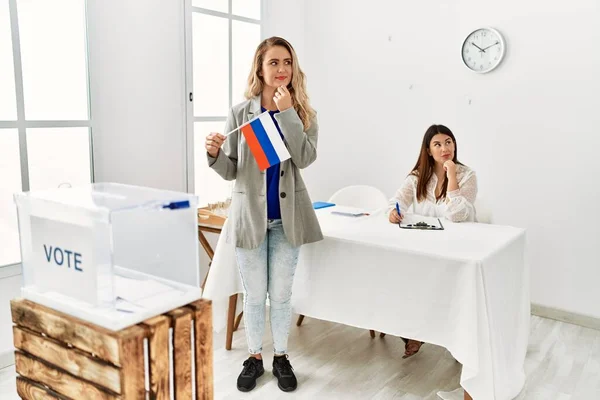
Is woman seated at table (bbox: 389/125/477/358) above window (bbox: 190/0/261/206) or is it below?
below

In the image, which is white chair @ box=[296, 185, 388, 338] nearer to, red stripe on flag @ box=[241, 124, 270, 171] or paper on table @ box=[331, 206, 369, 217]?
paper on table @ box=[331, 206, 369, 217]

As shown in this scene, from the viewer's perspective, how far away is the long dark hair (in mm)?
2953

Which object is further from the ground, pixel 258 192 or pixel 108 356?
pixel 258 192

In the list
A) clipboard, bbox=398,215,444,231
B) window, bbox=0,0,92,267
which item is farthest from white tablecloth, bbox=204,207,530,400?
window, bbox=0,0,92,267

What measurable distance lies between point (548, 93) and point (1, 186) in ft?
10.1

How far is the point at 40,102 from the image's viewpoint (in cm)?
289

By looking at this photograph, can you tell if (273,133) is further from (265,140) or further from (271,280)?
(271,280)

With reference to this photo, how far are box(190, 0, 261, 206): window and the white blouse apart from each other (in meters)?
1.42

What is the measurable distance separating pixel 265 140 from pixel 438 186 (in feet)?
3.65

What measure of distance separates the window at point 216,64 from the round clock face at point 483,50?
151 cm

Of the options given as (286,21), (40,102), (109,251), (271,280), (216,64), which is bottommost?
(271,280)

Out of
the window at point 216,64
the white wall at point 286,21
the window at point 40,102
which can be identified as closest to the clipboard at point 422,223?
the window at point 216,64

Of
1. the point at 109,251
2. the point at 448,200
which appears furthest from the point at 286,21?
the point at 109,251

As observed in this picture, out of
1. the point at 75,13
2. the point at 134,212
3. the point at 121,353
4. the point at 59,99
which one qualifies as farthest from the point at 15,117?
the point at 121,353
